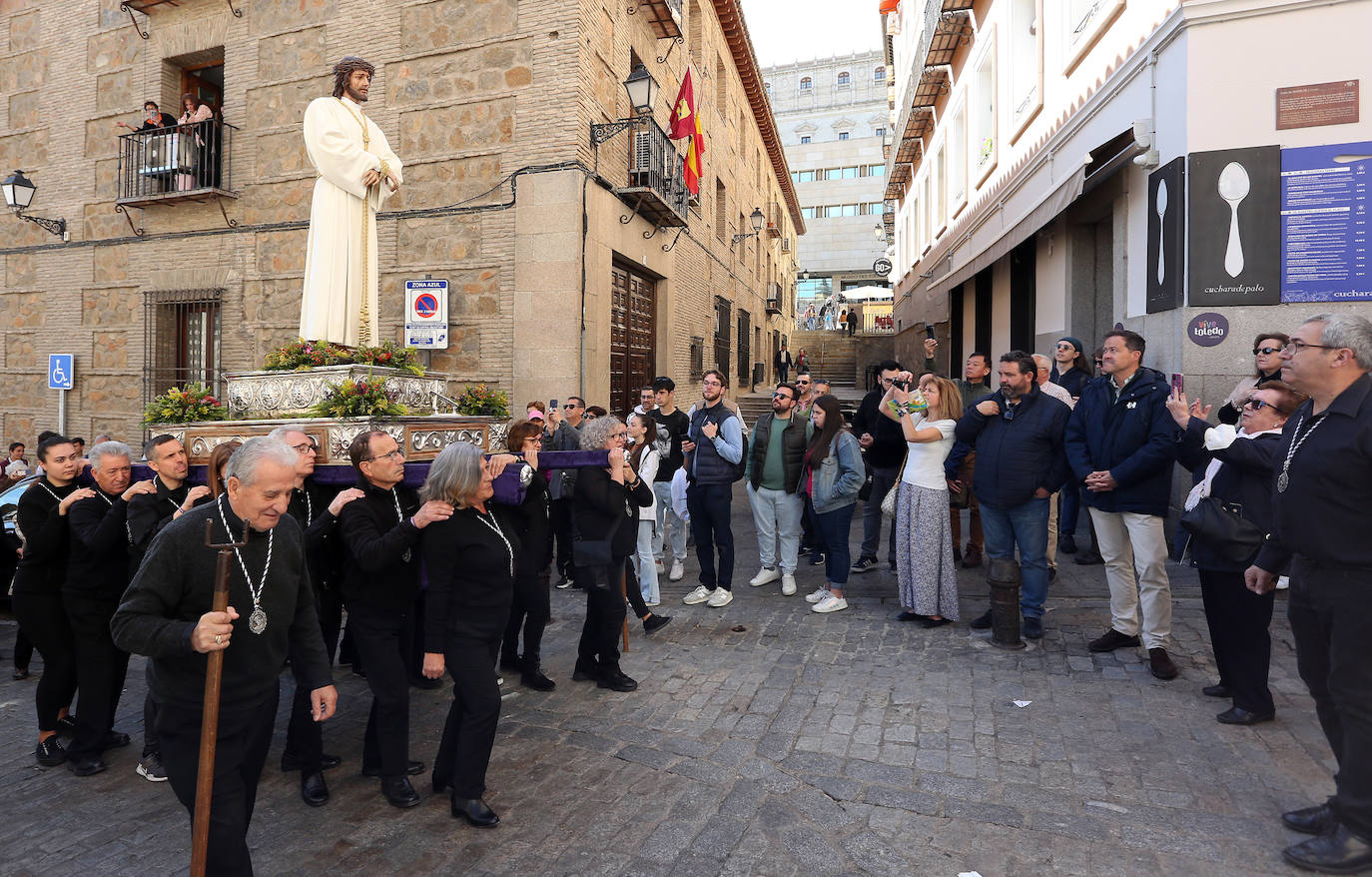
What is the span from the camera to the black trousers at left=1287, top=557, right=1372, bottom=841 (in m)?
2.96

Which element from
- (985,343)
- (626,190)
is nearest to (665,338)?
(626,190)

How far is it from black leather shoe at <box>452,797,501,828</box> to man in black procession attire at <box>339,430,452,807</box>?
0.90 ft

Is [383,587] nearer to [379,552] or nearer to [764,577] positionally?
[379,552]

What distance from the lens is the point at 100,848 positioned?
10.8 feet

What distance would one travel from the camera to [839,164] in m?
51.1

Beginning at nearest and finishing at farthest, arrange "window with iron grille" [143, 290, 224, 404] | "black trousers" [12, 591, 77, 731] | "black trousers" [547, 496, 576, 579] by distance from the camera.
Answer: "black trousers" [12, 591, 77, 731]
"black trousers" [547, 496, 576, 579]
"window with iron grille" [143, 290, 224, 404]

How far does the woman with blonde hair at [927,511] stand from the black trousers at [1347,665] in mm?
2846

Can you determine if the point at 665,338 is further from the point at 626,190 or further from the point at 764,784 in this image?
the point at 764,784

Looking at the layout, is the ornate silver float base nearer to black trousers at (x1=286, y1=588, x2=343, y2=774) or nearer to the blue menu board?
black trousers at (x1=286, y1=588, x2=343, y2=774)

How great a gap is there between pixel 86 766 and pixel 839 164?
2072 inches

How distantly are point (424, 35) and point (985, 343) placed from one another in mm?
11511

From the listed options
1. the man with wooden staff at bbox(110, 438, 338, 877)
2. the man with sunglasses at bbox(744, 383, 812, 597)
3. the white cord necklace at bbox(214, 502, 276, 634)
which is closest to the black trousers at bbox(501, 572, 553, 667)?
the man with wooden staff at bbox(110, 438, 338, 877)

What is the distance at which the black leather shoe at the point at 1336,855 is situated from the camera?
2910mm

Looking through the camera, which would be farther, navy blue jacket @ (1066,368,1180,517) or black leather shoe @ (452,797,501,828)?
navy blue jacket @ (1066,368,1180,517)
